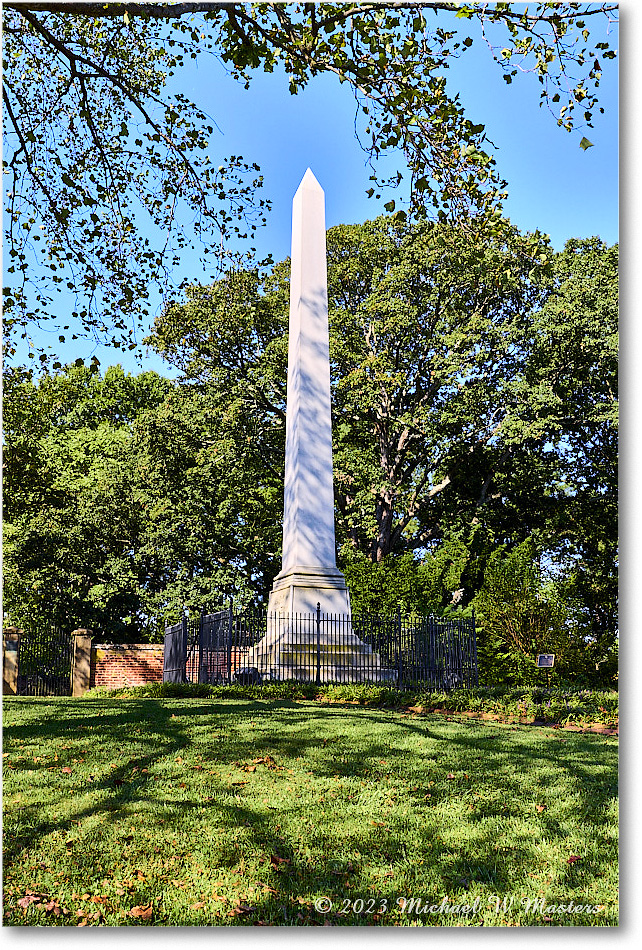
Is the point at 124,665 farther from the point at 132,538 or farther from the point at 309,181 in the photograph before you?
the point at 309,181

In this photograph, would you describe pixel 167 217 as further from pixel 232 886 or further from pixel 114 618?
pixel 114 618

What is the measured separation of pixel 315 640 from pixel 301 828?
770 cm

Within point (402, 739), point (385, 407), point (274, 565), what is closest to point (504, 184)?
point (402, 739)

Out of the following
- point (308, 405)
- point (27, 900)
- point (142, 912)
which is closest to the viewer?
point (142, 912)

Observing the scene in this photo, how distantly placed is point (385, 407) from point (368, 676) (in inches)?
446

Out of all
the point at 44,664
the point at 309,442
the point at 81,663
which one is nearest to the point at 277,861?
the point at 309,442

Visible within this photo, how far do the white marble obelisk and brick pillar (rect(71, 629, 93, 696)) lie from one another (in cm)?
741

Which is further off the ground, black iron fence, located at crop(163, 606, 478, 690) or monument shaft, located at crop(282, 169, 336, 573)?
monument shaft, located at crop(282, 169, 336, 573)

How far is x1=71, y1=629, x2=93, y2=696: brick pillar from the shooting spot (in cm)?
1883

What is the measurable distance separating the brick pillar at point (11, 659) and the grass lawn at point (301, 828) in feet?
34.0

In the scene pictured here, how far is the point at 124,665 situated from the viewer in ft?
67.4

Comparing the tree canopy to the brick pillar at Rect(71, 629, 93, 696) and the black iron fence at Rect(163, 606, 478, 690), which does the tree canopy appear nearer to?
the brick pillar at Rect(71, 629, 93, 696)

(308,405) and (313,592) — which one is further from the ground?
(308,405)

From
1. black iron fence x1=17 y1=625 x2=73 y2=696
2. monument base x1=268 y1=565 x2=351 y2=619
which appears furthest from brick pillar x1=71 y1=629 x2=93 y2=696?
monument base x1=268 y1=565 x2=351 y2=619
